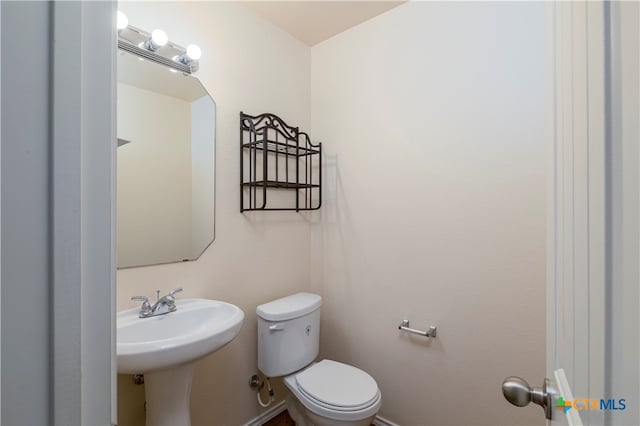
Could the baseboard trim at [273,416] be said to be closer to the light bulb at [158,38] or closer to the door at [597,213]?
the door at [597,213]

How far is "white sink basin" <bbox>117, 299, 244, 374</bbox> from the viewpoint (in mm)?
958

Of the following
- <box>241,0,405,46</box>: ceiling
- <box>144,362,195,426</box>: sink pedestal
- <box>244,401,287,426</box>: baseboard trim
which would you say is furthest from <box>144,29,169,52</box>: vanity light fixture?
<box>244,401,287,426</box>: baseboard trim

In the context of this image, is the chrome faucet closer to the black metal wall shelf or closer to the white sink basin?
the white sink basin

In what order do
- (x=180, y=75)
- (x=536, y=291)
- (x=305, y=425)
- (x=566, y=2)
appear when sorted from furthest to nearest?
(x=305, y=425)
(x=180, y=75)
(x=536, y=291)
(x=566, y=2)

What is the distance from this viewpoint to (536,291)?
1.33m

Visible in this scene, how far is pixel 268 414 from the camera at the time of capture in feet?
6.04

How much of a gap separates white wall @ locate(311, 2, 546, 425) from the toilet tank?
0.36m

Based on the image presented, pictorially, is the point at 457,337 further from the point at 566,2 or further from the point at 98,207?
the point at 98,207

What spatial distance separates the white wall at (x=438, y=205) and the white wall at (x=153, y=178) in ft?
3.05

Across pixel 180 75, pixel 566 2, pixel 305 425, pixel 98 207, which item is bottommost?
pixel 305 425

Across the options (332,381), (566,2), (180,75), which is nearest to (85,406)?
(566,2)

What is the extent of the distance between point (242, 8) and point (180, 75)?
617mm

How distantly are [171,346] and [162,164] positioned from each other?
842 millimetres

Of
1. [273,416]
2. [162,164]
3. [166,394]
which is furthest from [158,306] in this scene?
[273,416]
